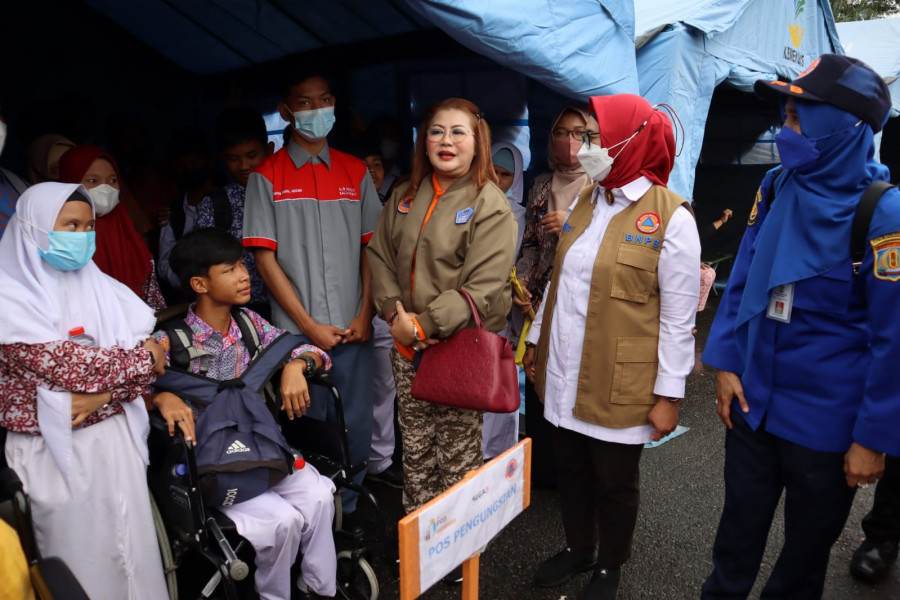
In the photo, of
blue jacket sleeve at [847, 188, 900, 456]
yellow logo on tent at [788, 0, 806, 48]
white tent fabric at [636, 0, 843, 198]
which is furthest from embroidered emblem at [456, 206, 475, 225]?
yellow logo on tent at [788, 0, 806, 48]

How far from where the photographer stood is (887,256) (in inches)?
65.3

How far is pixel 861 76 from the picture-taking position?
173cm

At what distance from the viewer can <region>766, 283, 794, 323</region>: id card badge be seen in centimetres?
187

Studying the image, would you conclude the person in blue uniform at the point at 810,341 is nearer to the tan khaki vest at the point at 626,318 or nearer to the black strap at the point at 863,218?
the black strap at the point at 863,218

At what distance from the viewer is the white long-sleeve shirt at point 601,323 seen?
2148 mm

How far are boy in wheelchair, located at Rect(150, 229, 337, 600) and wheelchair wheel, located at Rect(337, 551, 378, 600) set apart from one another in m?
0.09

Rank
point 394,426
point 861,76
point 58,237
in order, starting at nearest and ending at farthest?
point 861,76 < point 58,237 < point 394,426

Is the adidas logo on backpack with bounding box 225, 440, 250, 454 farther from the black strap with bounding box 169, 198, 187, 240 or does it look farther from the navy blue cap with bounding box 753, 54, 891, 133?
the navy blue cap with bounding box 753, 54, 891, 133

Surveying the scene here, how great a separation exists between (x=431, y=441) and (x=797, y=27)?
5.24 meters

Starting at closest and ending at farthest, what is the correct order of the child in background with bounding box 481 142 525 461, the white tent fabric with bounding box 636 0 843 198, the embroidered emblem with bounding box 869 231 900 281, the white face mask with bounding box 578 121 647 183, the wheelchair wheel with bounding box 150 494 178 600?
the embroidered emblem with bounding box 869 231 900 281 → the wheelchair wheel with bounding box 150 494 178 600 → the white face mask with bounding box 578 121 647 183 → the child in background with bounding box 481 142 525 461 → the white tent fabric with bounding box 636 0 843 198

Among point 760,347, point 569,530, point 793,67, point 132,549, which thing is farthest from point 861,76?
point 793,67

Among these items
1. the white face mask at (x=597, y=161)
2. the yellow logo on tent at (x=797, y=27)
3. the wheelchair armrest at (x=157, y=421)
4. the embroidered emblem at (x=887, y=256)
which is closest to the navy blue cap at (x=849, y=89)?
the embroidered emblem at (x=887, y=256)

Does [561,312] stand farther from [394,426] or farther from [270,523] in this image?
Answer: [394,426]

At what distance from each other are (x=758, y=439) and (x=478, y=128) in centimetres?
154
